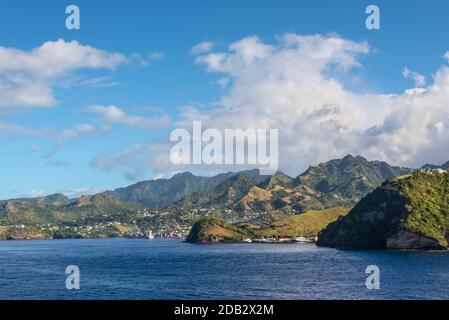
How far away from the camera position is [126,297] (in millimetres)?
132000

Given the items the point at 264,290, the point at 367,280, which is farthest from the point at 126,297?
the point at 367,280

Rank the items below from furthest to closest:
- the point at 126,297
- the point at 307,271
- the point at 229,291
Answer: the point at 307,271
the point at 229,291
the point at 126,297

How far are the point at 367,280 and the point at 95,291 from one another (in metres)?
86.3
